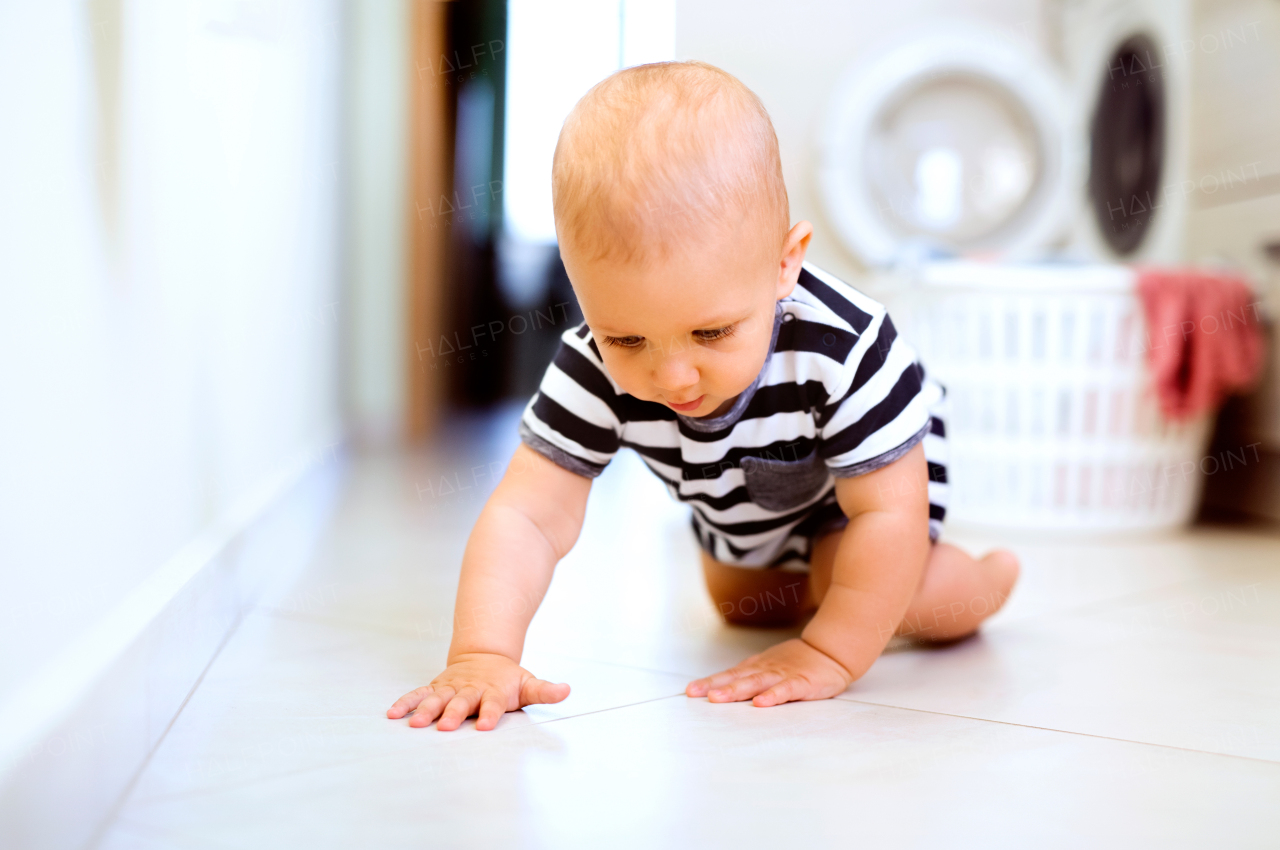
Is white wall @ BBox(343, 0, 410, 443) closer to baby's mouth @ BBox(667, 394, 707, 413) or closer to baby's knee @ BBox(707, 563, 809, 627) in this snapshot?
baby's knee @ BBox(707, 563, 809, 627)

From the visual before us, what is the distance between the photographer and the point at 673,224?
1.94ft

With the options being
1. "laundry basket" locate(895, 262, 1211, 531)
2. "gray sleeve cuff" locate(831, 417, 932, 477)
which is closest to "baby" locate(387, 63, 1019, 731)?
"gray sleeve cuff" locate(831, 417, 932, 477)

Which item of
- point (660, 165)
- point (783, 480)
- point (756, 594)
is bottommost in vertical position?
point (756, 594)

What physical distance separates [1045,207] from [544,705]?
2.02 metres

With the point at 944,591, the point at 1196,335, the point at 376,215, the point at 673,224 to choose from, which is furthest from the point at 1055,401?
the point at 376,215

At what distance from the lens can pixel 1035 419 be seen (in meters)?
1.56

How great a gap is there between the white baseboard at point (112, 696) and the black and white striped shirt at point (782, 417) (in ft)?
0.91

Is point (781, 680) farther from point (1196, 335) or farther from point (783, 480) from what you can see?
point (1196, 335)

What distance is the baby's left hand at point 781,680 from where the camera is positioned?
71 centimetres

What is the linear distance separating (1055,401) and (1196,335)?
0.71 ft

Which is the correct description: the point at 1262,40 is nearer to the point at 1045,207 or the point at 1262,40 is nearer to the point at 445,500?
the point at 1045,207

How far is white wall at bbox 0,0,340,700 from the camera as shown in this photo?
50cm

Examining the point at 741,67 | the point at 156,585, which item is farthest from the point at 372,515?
the point at 741,67

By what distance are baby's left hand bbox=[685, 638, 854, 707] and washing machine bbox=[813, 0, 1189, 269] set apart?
5.01 ft
